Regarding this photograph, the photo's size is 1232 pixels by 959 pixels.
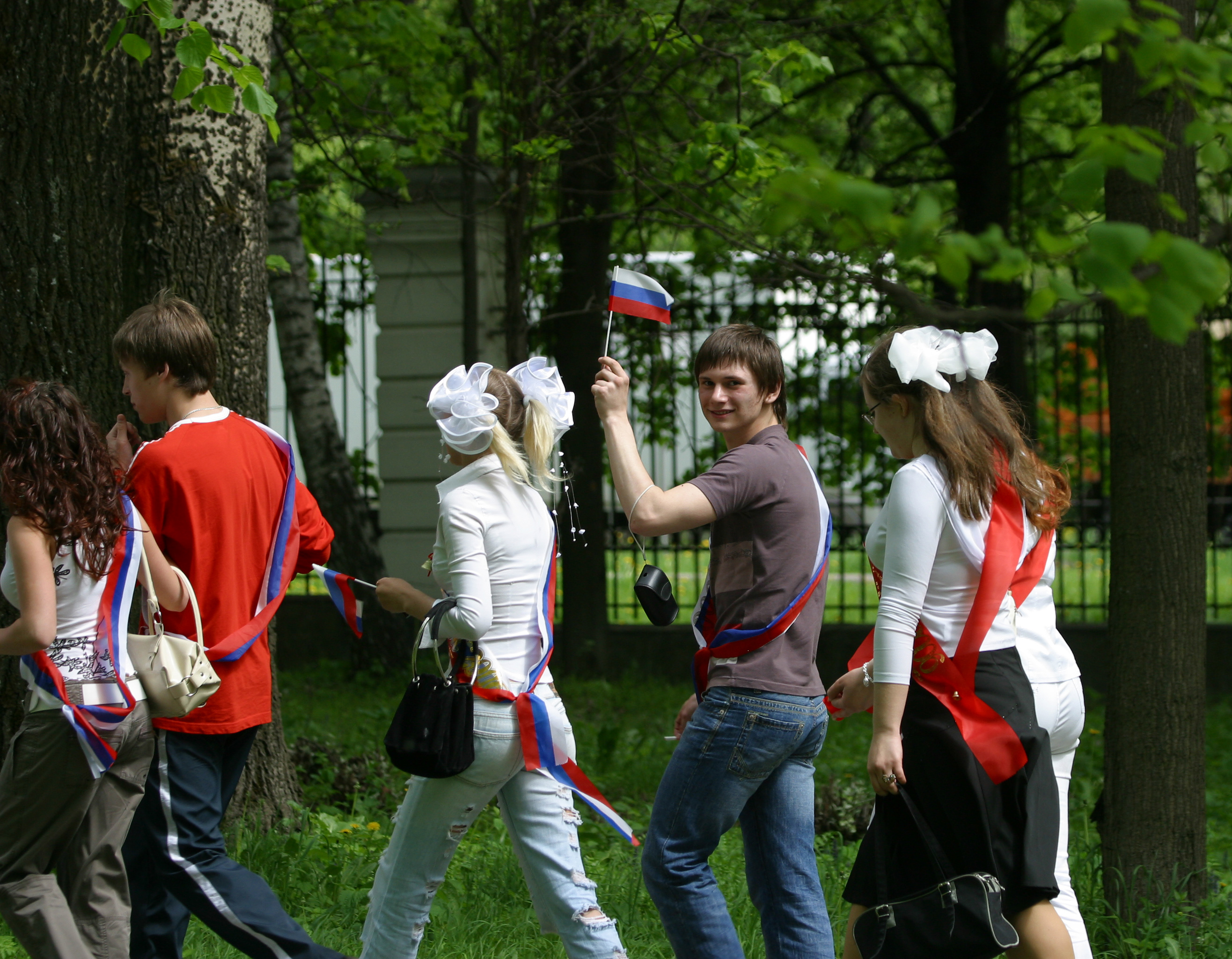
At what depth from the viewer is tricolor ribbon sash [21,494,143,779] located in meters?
2.60

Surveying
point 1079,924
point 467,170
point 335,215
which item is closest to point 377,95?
point 467,170

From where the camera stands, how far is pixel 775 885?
108 inches

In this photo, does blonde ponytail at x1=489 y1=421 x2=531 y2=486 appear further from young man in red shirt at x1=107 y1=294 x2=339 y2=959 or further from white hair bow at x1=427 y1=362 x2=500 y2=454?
young man in red shirt at x1=107 y1=294 x2=339 y2=959

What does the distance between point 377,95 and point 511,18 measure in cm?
149

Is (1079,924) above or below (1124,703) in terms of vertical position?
below

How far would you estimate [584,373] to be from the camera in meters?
7.66

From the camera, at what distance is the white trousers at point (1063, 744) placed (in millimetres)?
2561

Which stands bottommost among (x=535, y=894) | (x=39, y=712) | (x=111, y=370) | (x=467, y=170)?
(x=535, y=894)

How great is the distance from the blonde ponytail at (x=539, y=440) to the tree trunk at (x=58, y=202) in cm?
168

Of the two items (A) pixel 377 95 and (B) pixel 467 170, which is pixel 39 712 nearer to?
(B) pixel 467 170

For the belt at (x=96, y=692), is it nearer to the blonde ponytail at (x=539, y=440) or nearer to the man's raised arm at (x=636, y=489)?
the blonde ponytail at (x=539, y=440)

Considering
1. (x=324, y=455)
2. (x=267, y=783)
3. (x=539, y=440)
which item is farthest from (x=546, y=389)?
(x=324, y=455)

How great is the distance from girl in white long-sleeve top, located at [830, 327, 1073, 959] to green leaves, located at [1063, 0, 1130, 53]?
1.06 meters

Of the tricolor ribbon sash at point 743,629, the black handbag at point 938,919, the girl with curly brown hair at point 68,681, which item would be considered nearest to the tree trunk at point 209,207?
the girl with curly brown hair at point 68,681
